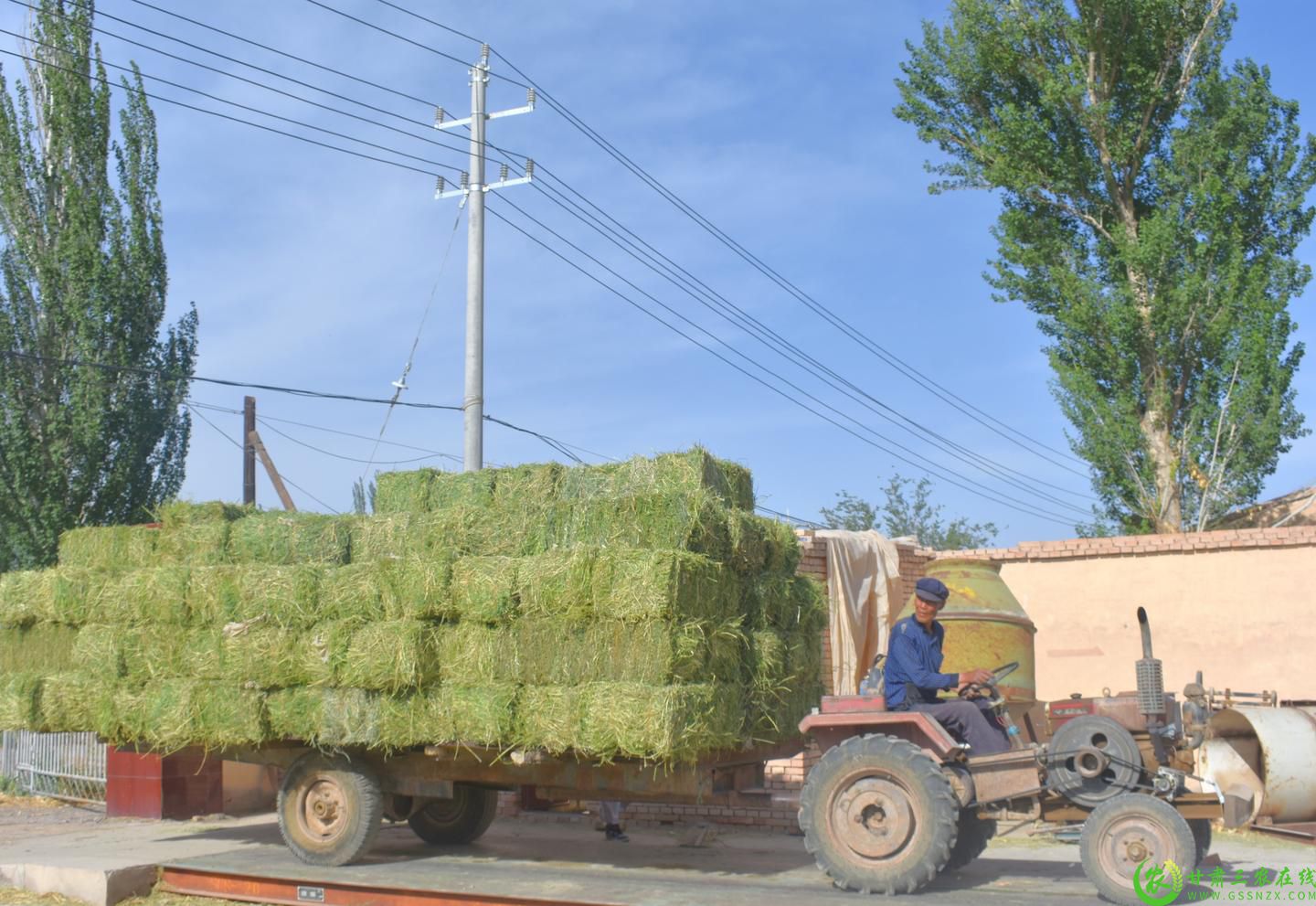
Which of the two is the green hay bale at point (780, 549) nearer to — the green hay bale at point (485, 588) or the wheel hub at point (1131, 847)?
the green hay bale at point (485, 588)

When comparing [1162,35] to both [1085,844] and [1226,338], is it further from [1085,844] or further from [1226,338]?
[1085,844]

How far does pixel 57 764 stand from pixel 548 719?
920 cm

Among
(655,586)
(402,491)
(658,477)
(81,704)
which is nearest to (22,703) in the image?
(81,704)

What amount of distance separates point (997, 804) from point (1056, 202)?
16186 mm

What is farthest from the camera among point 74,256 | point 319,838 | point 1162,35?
A: point 1162,35

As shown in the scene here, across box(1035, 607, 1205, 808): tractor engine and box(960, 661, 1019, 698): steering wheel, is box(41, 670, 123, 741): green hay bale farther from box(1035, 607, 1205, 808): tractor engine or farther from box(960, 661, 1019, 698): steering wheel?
box(1035, 607, 1205, 808): tractor engine

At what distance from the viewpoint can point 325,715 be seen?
28.7 ft

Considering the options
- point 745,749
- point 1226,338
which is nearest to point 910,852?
point 745,749

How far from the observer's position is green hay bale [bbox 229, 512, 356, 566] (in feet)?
31.9

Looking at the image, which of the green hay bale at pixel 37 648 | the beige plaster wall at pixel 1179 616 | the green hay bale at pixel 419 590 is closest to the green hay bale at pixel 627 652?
the green hay bale at pixel 419 590

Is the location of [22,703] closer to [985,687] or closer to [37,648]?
[37,648]

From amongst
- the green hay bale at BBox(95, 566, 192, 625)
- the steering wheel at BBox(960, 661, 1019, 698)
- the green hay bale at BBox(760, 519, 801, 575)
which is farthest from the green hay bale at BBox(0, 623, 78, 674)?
the steering wheel at BBox(960, 661, 1019, 698)

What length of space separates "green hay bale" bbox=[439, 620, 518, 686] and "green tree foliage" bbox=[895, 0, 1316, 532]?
590 inches

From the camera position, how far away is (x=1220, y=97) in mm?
19969
